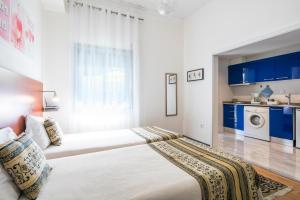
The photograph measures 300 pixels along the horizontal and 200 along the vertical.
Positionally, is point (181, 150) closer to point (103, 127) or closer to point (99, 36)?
point (103, 127)

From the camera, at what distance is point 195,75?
3.90 meters

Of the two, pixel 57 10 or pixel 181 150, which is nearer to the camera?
pixel 181 150

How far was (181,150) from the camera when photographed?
69.3 inches

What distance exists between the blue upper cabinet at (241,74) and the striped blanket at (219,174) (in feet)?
12.9

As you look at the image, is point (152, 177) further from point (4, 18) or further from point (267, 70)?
point (267, 70)

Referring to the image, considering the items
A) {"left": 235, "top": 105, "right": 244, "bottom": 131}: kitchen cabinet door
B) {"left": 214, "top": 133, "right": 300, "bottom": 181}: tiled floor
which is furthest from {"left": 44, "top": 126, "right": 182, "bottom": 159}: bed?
{"left": 235, "top": 105, "right": 244, "bottom": 131}: kitchen cabinet door

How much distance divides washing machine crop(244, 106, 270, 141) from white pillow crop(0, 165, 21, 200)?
476 cm

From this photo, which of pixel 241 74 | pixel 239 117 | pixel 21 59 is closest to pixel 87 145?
pixel 21 59

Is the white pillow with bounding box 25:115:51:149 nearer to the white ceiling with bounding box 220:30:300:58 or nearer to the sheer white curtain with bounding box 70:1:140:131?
the sheer white curtain with bounding box 70:1:140:131

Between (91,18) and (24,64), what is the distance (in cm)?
179

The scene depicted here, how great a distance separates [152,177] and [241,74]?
4754mm

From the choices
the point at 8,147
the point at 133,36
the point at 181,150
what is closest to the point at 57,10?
the point at 133,36

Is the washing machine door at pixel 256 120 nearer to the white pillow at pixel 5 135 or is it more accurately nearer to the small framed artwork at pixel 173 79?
the small framed artwork at pixel 173 79

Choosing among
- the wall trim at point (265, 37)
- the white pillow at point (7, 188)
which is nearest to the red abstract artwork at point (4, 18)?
the white pillow at point (7, 188)
